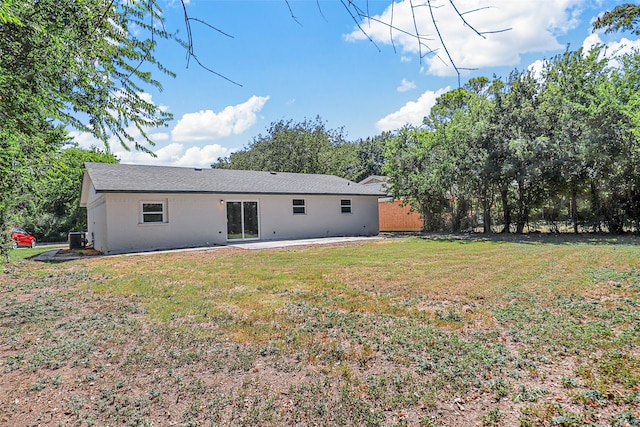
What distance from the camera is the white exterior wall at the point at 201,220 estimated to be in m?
13.7

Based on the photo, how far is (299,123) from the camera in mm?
33844

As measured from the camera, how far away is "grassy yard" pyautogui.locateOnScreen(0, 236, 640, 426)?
8.43 feet

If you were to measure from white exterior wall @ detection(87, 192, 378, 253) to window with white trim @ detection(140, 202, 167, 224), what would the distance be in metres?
0.11

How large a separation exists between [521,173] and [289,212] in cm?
1020

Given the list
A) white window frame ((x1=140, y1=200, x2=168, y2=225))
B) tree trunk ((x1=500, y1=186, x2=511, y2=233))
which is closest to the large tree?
white window frame ((x1=140, y1=200, x2=168, y2=225))

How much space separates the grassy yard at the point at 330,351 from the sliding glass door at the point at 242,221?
9.37 m

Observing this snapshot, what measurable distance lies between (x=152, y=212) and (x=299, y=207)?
6769 millimetres

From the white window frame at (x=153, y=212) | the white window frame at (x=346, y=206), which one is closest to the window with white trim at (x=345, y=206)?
the white window frame at (x=346, y=206)

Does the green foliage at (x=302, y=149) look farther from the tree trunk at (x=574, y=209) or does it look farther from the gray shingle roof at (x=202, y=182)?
the tree trunk at (x=574, y=209)

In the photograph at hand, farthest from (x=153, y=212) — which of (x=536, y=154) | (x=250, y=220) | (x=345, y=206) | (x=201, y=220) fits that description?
(x=536, y=154)

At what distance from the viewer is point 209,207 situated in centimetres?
1573

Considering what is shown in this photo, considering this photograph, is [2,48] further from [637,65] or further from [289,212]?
[637,65]

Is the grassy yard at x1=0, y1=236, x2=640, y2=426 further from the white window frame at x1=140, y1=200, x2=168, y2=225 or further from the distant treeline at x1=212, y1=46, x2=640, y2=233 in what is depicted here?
the distant treeline at x1=212, y1=46, x2=640, y2=233

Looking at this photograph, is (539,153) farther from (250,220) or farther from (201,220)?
(201,220)
